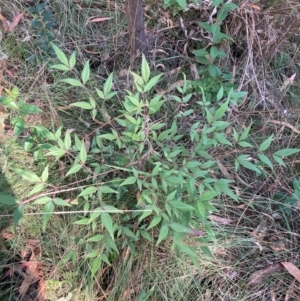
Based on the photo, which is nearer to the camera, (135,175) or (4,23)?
(135,175)

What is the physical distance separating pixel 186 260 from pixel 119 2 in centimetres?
118

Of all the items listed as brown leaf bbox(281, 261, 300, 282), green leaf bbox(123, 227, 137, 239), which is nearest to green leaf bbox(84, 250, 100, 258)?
green leaf bbox(123, 227, 137, 239)

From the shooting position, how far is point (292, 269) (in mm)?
1324

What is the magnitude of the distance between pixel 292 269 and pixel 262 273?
0.32ft

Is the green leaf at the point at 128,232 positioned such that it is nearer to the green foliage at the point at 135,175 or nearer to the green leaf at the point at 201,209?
the green foliage at the point at 135,175

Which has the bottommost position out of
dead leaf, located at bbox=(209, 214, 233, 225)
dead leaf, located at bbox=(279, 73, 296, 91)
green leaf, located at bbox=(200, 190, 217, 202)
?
dead leaf, located at bbox=(209, 214, 233, 225)

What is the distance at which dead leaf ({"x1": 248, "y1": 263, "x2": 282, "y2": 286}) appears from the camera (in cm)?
132

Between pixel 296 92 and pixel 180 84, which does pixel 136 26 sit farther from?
pixel 296 92

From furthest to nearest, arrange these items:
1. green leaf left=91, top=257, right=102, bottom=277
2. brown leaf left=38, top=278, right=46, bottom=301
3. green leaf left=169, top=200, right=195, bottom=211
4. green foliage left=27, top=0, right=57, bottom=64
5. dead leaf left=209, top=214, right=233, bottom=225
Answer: green foliage left=27, top=0, right=57, bottom=64, dead leaf left=209, top=214, right=233, bottom=225, brown leaf left=38, top=278, right=46, bottom=301, green leaf left=91, top=257, right=102, bottom=277, green leaf left=169, top=200, right=195, bottom=211

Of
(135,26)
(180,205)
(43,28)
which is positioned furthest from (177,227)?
(43,28)

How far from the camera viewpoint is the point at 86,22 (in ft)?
5.78

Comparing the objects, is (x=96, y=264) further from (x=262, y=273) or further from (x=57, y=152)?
(x=262, y=273)

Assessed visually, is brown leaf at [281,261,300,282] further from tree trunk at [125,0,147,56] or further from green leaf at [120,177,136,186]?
tree trunk at [125,0,147,56]

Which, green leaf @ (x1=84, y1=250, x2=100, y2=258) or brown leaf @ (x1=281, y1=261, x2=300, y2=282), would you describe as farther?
brown leaf @ (x1=281, y1=261, x2=300, y2=282)
